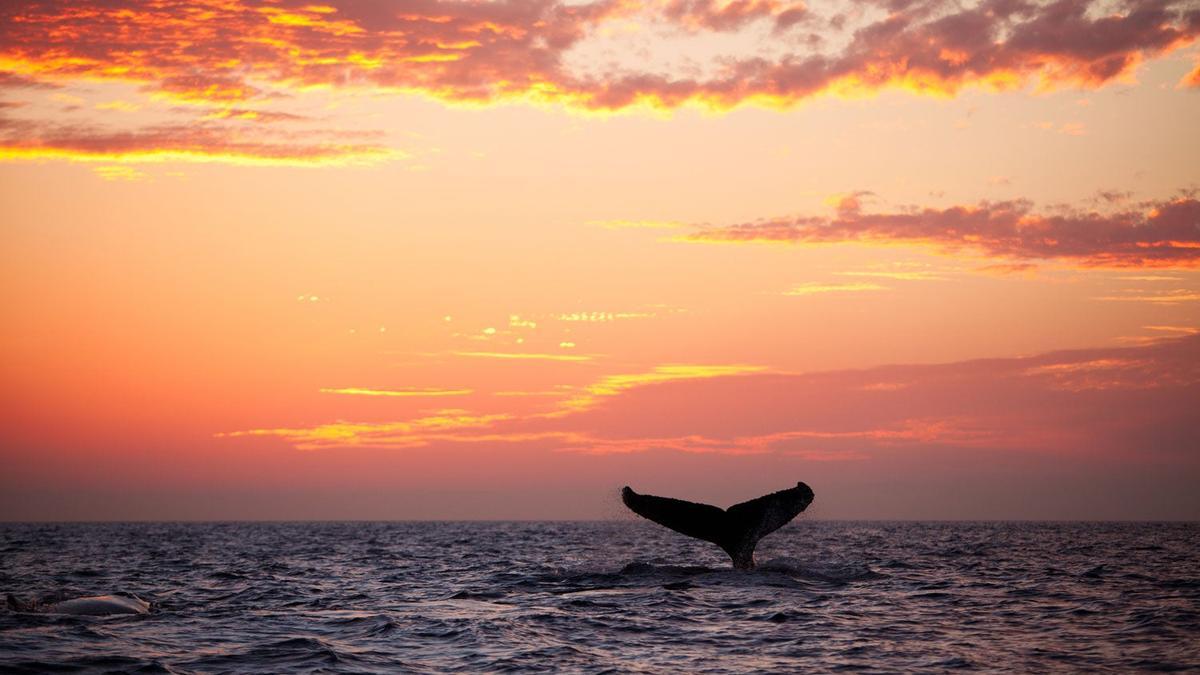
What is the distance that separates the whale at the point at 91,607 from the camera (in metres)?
22.3

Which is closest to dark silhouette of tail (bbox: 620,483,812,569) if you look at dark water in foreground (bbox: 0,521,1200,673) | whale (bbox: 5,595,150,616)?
dark water in foreground (bbox: 0,521,1200,673)

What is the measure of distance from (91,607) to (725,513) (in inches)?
562

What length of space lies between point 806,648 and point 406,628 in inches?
298

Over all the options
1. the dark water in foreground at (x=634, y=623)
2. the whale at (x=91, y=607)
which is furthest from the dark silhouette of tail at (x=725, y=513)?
the whale at (x=91, y=607)

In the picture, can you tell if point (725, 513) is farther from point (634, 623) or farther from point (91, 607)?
point (91, 607)

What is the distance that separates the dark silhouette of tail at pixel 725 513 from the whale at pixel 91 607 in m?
11.0

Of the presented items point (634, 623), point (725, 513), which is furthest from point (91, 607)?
point (725, 513)

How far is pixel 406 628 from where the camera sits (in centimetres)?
2045

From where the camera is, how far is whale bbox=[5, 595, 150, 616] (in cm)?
2228

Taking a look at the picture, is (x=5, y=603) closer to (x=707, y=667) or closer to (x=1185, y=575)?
(x=707, y=667)

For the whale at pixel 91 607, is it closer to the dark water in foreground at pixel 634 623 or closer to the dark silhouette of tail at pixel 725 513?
the dark water in foreground at pixel 634 623

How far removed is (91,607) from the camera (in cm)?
2259

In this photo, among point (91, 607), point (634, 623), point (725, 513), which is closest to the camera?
point (634, 623)

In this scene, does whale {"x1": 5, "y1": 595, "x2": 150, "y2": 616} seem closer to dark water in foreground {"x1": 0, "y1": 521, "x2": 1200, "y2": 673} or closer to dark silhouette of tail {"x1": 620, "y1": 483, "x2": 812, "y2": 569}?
dark water in foreground {"x1": 0, "y1": 521, "x2": 1200, "y2": 673}
